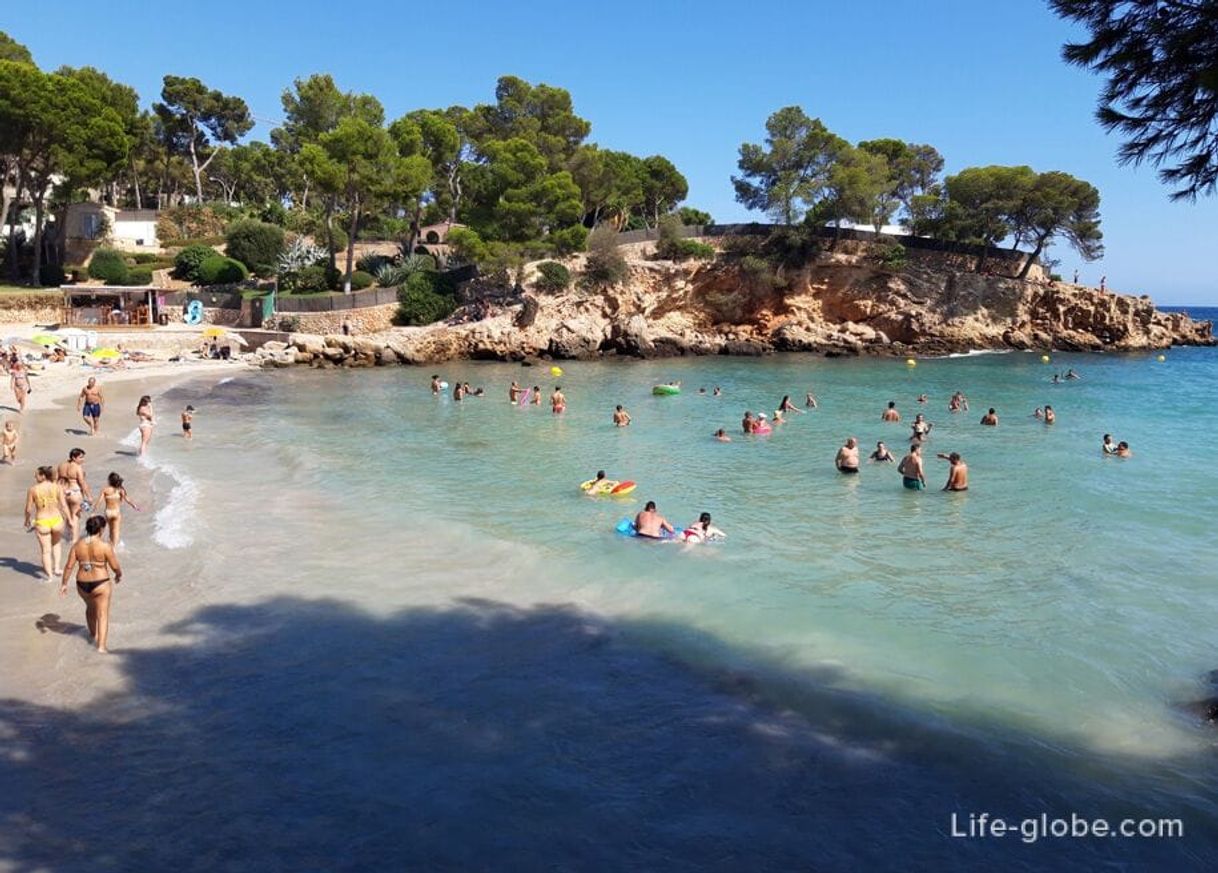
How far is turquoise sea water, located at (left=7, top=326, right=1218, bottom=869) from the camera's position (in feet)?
19.9

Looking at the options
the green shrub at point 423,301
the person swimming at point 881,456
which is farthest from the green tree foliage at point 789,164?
the person swimming at point 881,456

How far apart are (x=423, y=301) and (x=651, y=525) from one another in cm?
3559

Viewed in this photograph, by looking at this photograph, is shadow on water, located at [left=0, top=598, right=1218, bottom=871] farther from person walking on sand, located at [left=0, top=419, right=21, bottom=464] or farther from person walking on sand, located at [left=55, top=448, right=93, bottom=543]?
person walking on sand, located at [left=0, top=419, right=21, bottom=464]

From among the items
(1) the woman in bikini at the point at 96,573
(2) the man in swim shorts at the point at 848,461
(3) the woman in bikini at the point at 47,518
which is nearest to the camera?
(1) the woman in bikini at the point at 96,573

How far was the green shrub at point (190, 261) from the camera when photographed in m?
47.1

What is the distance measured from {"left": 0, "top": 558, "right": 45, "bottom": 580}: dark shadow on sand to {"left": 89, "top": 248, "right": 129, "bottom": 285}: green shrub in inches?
1618

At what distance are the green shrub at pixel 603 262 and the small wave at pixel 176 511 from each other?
34847 mm

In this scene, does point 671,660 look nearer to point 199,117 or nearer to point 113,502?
point 113,502

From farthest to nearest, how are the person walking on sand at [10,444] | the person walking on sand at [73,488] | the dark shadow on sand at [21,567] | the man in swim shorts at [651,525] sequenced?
the person walking on sand at [10,444] < the man in swim shorts at [651,525] < the person walking on sand at [73,488] < the dark shadow on sand at [21,567]

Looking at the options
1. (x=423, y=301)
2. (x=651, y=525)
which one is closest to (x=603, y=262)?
(x=423, y=301)

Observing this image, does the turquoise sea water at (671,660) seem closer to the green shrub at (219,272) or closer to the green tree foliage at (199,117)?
the green shrub at (219,272)

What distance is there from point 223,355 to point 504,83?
31870 mm

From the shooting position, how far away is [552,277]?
48250 millimetres

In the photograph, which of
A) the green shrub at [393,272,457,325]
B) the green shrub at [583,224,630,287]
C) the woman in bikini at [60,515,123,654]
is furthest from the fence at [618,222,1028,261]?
the woman in bikini at [60,515,123,654]
